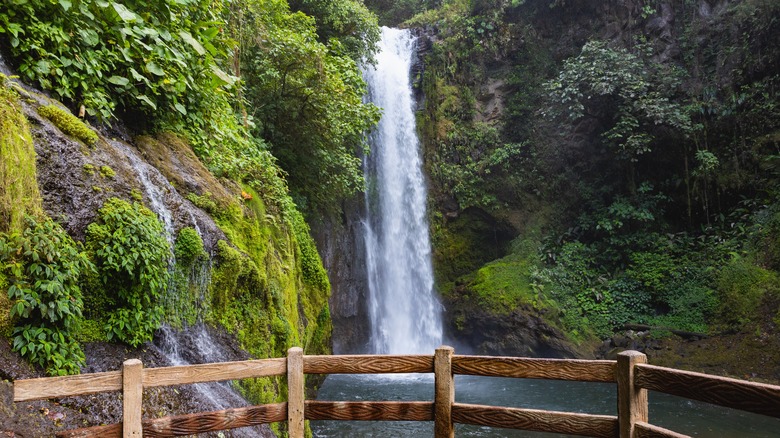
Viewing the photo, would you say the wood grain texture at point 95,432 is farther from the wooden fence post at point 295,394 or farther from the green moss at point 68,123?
the green moss at point 68,123

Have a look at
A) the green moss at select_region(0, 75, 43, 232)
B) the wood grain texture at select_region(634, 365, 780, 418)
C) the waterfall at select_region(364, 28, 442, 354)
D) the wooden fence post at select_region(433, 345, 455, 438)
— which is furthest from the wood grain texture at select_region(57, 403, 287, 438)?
the waterfall at select_region(364, 28, 442, 354)

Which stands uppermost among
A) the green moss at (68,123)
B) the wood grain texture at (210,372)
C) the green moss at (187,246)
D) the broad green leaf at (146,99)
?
the broad green leaf at (146,99)

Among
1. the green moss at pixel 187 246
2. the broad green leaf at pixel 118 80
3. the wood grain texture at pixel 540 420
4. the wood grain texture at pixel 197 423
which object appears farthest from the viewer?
the broad green leaf at pixel 118 80

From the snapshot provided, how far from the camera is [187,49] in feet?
20.6

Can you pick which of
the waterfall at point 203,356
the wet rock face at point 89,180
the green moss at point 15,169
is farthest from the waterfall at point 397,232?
the green moss at point 15,169

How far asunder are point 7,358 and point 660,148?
16.5 metres

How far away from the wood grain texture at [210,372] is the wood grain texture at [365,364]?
0.22 m

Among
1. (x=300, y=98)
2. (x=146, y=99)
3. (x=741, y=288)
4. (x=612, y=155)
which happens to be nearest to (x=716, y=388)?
(x=146, y=99)

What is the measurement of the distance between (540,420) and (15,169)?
4034mm

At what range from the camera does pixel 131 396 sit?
9.77 feet

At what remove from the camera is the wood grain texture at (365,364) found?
3613 millimetres

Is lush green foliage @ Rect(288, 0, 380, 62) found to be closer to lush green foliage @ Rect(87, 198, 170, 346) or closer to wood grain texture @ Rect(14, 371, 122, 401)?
lush green foliage @ Rect(87, 198, 170, 346)

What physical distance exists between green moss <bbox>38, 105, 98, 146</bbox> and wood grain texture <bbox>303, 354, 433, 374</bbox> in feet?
10.1

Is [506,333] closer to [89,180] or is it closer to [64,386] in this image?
[89,180]
